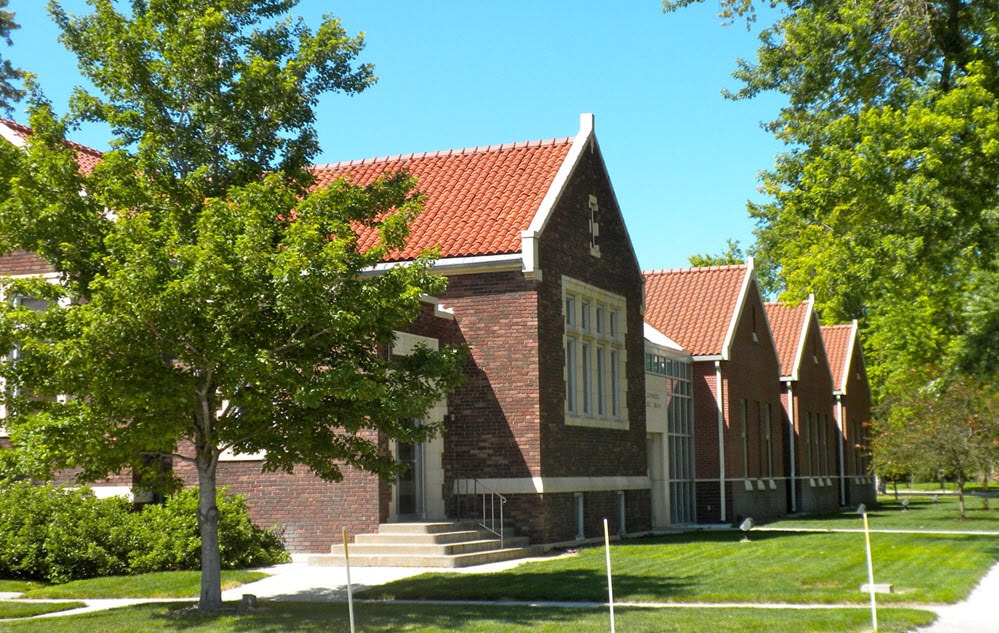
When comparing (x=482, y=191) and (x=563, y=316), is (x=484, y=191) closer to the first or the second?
(x=482, y=191)

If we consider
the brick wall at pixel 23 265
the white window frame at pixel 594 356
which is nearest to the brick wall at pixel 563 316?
the white window frame at pixel 594 356

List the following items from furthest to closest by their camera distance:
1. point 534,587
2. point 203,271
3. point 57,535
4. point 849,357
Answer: point 849,357 < point 57,535 < point 534,587 < point 203,271

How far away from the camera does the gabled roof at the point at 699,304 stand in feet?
120

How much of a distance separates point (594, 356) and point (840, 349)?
2944 centimetres

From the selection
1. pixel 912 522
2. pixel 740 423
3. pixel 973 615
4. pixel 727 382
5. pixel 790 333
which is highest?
pixel 790 333

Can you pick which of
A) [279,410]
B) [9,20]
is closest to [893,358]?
[9,20]

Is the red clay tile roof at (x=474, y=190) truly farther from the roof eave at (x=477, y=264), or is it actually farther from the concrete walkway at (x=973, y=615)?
the concrete walkway at (x=973, y=615)

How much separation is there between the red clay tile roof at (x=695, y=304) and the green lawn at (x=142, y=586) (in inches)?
776

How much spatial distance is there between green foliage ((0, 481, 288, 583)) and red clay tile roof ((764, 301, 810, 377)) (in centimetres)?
2665

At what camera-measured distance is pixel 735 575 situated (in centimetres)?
1842

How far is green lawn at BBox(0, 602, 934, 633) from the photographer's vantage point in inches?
518

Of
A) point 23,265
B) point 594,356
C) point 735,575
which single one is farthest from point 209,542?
point 594,356

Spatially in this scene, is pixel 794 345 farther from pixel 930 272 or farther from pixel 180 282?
pixel 180 282

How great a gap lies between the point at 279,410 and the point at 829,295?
14.8 metres
